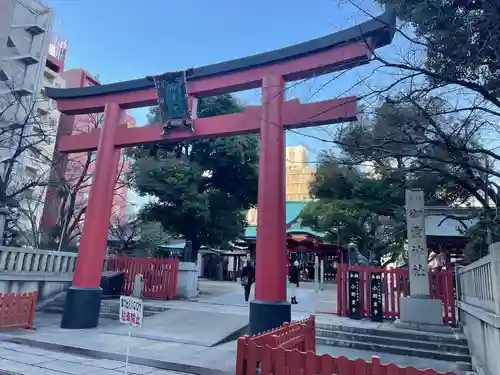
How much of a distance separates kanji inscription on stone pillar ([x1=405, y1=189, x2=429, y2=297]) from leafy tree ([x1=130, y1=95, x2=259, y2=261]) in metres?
8.84

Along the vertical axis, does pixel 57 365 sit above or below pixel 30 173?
below

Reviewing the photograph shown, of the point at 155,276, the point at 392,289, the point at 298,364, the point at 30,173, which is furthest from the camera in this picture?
the point at 30,173

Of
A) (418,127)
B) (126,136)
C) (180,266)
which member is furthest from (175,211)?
(418,127)

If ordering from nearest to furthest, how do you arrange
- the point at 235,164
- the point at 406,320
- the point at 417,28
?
the point at 417,28
the point at 406,320
the point at 235,164

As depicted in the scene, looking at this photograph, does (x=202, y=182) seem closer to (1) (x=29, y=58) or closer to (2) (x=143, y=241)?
(2) (x=143, y=241)

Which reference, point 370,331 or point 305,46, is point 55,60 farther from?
point 370,331

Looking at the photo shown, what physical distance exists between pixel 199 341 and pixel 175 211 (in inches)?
362

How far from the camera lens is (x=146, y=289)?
13.9 metres

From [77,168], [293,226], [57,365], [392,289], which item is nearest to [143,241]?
[77,168]

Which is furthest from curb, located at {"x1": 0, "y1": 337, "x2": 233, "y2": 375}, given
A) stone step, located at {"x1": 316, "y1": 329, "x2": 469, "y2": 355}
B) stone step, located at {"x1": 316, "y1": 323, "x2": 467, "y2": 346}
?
stone step, located at {"x1": 316, "y1": 323, "x2": 467, "y2": 346}

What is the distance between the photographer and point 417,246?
9.54 metres

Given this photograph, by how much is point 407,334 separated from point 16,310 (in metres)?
9.17

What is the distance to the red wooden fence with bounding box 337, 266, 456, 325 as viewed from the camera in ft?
32.0

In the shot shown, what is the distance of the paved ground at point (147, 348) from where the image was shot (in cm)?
577
